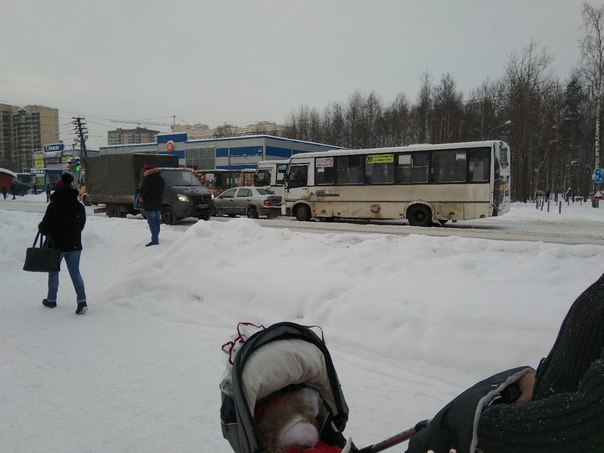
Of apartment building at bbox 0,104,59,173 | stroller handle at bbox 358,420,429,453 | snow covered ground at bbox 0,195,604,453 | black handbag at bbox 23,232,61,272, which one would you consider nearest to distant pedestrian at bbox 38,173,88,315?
black handbag at bbox 23,232,61,272

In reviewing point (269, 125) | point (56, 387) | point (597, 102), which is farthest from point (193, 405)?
point (269, 125)

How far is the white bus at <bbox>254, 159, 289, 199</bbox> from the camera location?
1031 inches

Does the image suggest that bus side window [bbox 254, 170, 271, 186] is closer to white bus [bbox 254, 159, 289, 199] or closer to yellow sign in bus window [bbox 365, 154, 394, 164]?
white bus [bbox 254, 159, 289, 199]

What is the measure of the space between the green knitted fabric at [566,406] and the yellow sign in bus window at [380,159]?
59.0ft

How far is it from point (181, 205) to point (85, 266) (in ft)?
25.2

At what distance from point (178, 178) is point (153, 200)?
715cm

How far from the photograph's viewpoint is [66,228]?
20.6 feet

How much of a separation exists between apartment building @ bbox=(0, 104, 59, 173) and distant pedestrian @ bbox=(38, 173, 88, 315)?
10781 centimetres

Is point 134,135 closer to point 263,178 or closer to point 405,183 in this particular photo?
point 263,178

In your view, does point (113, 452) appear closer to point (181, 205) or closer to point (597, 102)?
point (181, 205)

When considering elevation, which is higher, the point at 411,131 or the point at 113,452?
the point at 411,131

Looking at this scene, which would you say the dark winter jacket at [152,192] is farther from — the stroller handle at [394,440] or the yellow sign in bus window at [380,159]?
the yellow sign in bus window at [380,159]

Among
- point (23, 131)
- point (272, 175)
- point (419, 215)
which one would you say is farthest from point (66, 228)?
point (23, 131)

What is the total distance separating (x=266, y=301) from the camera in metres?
6.14
